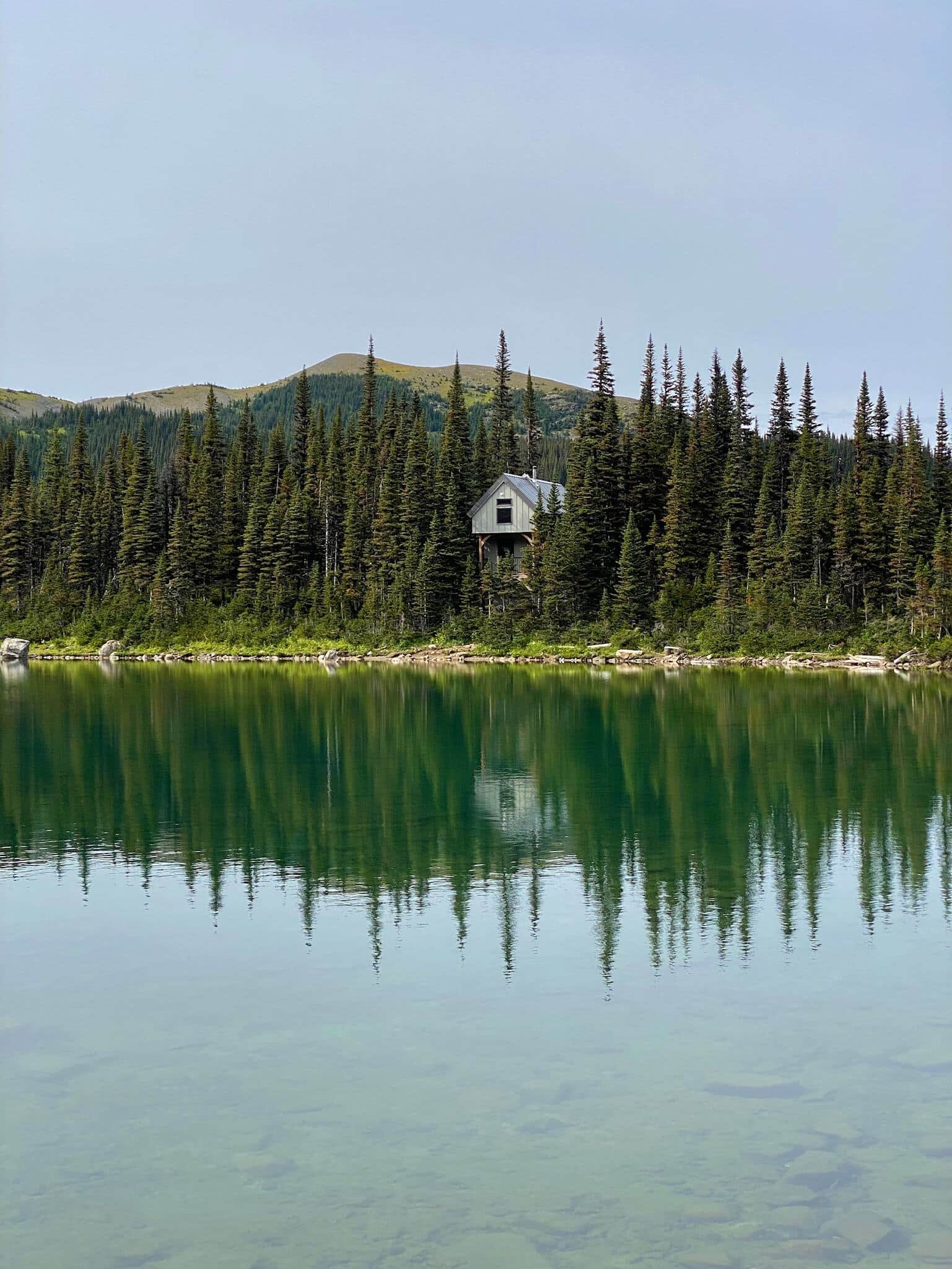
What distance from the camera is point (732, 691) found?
51.2 metres

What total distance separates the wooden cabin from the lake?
59.3 m

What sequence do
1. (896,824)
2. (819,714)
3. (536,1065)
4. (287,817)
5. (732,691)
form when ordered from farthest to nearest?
(732,691), (819,714), (287,817), (896,824), (536,1065)

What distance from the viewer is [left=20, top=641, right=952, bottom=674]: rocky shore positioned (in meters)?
67.3

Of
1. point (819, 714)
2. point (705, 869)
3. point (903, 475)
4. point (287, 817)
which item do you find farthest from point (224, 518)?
point (705, 869)

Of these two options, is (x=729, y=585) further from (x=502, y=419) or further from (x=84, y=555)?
(x=84, y=555)

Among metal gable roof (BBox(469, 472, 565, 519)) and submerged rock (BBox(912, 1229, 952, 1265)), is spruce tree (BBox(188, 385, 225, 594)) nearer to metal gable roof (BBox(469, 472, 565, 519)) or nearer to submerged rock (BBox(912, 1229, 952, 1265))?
metal gable roof (BBox(469, 472, 565, 519))

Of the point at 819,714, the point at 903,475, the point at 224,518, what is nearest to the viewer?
the point at 819,714

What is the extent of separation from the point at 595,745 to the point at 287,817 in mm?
12028

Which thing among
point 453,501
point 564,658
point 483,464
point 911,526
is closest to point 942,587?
point 911,526

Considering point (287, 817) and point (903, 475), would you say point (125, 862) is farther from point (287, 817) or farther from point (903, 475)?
point (903, 475)

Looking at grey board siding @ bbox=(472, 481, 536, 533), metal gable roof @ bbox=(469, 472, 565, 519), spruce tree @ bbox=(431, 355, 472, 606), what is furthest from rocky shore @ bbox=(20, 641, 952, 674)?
metal gable roof @ bbox=(469, 472, 565, 519)

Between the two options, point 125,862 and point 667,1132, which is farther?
point 125,862

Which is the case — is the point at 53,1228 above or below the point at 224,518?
below

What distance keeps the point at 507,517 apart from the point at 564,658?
1523 cm
